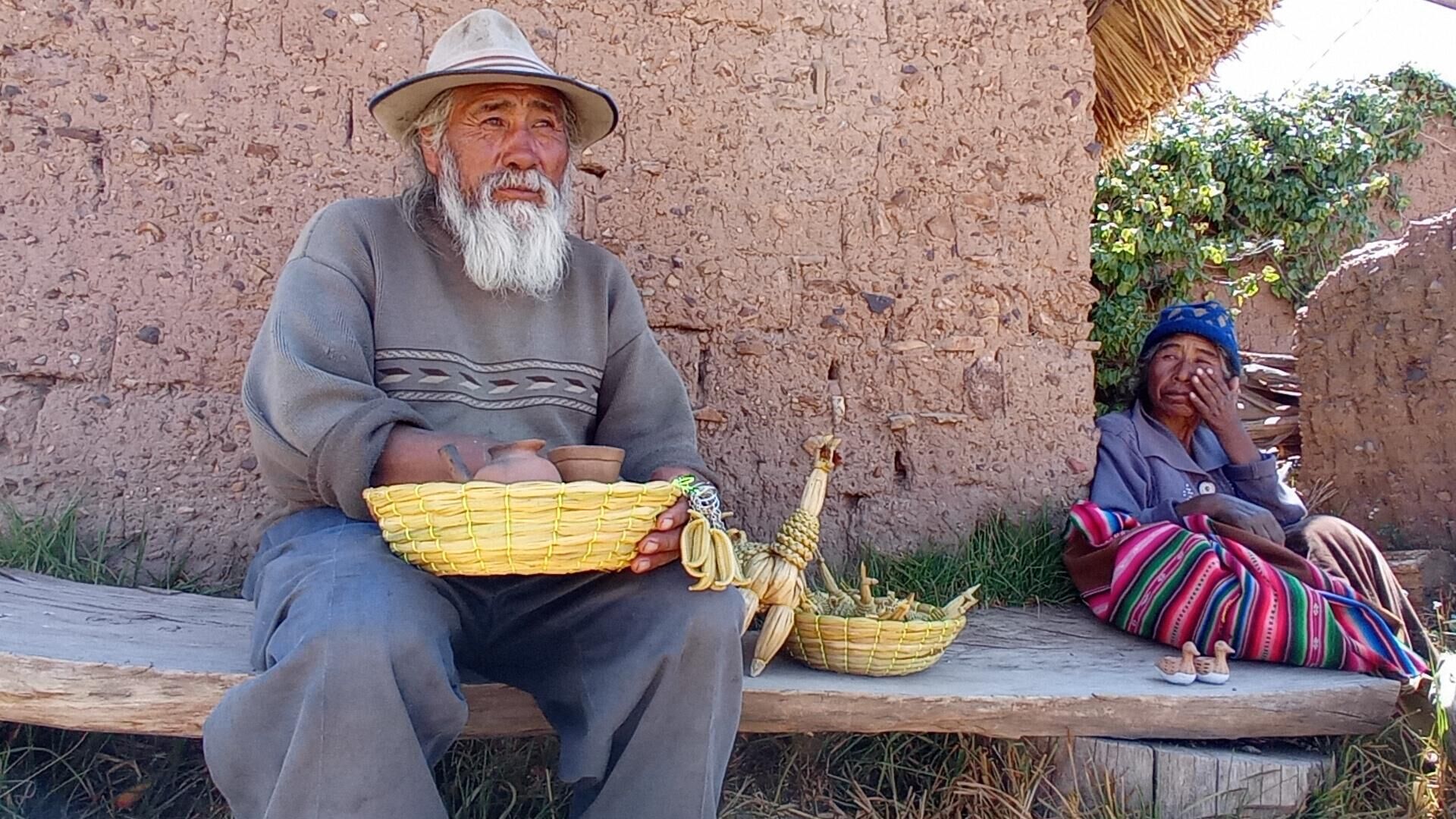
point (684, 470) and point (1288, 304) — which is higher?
point (1288, 304)

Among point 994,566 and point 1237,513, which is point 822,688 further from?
point 1237,513

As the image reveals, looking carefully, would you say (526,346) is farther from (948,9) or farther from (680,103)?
(948,9)

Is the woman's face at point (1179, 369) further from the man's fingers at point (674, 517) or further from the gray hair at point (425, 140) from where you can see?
the man's fingers at point (674, 517)

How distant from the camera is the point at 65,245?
2.99 m

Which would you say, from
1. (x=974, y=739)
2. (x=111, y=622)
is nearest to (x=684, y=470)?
(x=974, y=739)

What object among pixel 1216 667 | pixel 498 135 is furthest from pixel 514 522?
pixel 1216 667

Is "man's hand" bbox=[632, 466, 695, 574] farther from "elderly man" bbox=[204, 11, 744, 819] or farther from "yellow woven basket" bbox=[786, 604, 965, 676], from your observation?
"yellow woven basket" bbox=[786, 604, 965, 676]

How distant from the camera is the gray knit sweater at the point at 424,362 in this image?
2105 mm

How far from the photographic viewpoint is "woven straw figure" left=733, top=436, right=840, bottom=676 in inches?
95.6

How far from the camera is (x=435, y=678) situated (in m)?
1.85

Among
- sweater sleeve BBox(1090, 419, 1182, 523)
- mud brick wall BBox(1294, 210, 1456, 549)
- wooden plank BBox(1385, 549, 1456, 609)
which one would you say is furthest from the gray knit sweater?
mud brick wall BBox(1294, 210, 1456, 549)

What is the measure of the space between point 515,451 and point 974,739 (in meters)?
1.44

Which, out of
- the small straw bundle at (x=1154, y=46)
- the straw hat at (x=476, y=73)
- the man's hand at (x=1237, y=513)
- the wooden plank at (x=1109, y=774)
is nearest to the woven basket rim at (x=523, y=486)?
the straw hat at (x=476, y=73)

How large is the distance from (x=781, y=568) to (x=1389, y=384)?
3267 millimetres
